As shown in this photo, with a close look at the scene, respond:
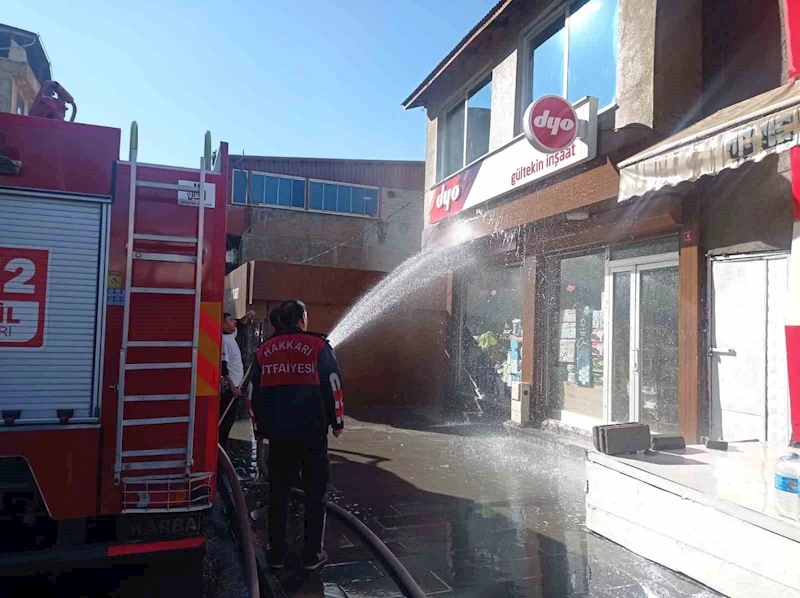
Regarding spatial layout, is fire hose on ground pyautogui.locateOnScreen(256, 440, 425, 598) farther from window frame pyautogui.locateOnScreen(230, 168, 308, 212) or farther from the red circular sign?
window frame pyautogui.locateOnScreen(230, 168, 308, 212)

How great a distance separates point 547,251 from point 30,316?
7.95 m

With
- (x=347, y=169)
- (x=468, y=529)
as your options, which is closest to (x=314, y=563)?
(x=468, y=529)

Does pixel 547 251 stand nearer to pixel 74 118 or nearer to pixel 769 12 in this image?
pixel 769 12

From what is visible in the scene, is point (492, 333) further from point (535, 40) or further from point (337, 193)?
point (337, 193)

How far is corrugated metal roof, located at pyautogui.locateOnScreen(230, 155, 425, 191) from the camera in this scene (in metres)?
24.0

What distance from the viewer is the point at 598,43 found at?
8.40 metres

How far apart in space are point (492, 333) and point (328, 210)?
13.9 meters

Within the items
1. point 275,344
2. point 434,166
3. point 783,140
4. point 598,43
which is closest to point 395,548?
point 275,344

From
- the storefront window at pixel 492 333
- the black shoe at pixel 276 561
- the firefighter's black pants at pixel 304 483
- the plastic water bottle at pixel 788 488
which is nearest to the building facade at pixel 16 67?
the storefront window at pixel 492 333

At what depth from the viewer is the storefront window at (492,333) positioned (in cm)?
1134

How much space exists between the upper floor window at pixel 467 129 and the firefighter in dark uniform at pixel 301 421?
8.38 metres

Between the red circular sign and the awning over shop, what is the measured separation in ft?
5.73

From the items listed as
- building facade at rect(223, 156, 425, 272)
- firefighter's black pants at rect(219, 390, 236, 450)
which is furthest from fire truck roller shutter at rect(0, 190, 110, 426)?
building facade at rect(223, 156, 425, 272)

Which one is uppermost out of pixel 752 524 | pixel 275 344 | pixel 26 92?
pixel 26 92
